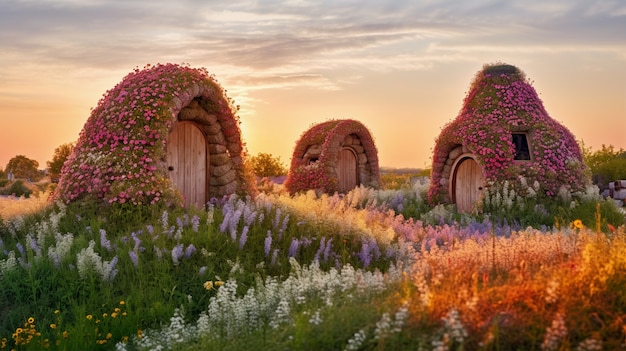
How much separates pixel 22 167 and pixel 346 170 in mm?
26988

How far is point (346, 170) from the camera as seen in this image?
25031mm

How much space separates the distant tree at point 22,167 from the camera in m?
41.9

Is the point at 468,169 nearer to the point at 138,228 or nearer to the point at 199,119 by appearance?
the point at 199,119

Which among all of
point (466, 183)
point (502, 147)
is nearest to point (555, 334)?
point (502, 147)

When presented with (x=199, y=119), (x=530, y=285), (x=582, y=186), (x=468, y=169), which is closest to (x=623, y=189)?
(x=582, y=186)

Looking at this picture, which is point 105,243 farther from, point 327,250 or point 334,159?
point 334,159

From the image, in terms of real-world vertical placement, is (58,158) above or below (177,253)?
above

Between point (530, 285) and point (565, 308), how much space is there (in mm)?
359

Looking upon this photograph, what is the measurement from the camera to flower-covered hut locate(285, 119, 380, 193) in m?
23.0

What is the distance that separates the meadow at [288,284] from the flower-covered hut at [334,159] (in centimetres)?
930

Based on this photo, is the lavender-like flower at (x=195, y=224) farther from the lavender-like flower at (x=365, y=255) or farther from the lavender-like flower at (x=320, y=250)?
the lavender-like flower at (x=365, y=255)

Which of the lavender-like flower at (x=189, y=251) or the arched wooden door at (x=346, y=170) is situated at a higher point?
the arched wooden door at (x=346, y=170)

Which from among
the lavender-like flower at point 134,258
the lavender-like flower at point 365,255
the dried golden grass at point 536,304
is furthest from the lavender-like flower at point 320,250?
the dried golden grass at point 536,304

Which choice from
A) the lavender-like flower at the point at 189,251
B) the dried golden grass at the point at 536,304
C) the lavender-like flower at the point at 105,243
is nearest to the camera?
the dried golden grass at the point at 536,304
